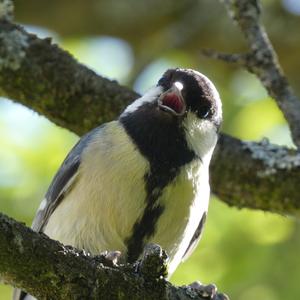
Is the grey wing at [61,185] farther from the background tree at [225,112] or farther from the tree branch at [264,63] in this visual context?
the tree branch at [264,63]

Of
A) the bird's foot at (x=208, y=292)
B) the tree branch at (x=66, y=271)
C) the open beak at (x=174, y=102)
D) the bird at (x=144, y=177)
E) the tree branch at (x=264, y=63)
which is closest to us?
the tree branch at (x=66, y=271)

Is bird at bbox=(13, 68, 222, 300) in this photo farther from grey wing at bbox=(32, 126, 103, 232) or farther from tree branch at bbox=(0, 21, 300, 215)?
tree branch at bbox=(0, 21, 300, 215)

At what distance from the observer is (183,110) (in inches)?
143

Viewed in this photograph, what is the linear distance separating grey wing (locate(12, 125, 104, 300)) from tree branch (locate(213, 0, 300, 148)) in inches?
30.1

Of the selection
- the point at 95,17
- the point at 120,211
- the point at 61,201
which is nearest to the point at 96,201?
the point at 120,211

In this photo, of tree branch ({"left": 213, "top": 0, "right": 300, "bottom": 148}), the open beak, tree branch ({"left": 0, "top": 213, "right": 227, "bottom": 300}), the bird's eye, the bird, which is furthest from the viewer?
tree branch ({"left": 213, "top": 0, "right": 300, "bottom": 148})

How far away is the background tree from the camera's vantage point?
4051 mm

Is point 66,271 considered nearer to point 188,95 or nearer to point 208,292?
point 208,292

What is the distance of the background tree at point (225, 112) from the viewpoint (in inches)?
159

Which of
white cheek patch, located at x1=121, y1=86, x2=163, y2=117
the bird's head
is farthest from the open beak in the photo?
white cheek patch, located at x1=121, y1=86, x2=163, y2=117

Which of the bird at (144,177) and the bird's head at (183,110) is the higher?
the bird's head at (183,110)

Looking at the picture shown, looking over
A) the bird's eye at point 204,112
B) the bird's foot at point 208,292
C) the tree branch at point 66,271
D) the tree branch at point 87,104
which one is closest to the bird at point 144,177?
the bird's eye at point 204,112

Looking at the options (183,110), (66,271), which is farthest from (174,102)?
(66,271)

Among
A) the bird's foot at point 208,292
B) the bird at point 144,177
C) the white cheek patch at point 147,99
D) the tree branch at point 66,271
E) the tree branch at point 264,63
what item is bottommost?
the tree branch at point 66,271
